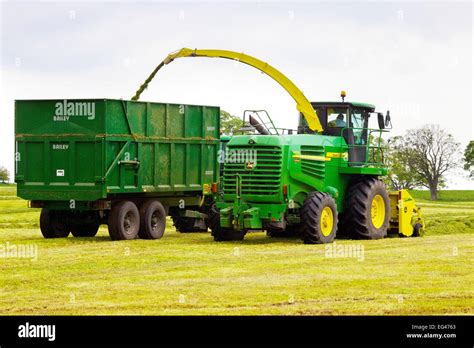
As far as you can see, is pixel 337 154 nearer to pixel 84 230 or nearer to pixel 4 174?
pixel 84 230

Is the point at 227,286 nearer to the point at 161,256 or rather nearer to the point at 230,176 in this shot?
the point at 161,256

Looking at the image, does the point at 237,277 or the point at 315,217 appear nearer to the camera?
the point at 237,277

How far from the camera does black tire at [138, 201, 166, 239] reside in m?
24.8

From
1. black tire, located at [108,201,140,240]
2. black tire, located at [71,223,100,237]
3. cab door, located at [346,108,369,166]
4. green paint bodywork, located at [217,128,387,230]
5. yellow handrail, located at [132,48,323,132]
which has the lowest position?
black tire, located at [71,223,100,237]

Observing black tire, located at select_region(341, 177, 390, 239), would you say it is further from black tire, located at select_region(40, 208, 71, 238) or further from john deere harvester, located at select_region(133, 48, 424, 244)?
black tire, located at select_region(40, 208, 71, 238)

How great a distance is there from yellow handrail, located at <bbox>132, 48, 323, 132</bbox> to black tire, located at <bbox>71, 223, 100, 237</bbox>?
443 centimetres

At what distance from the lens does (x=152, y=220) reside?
2530 centimetres

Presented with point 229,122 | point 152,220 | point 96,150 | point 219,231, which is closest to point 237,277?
point 219,231

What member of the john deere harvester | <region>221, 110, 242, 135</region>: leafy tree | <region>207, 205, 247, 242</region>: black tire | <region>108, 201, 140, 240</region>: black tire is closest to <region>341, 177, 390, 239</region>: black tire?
the john deere harvester

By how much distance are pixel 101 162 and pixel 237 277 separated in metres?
8.09

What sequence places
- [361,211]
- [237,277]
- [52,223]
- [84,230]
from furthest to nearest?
[84,230]
[52,223]
[361,211]
[237,277]

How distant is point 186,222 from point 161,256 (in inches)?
317

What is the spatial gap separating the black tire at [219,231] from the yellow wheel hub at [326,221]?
2.42m

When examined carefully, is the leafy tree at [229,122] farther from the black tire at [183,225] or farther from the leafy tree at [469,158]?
the black tire at [183,225]
